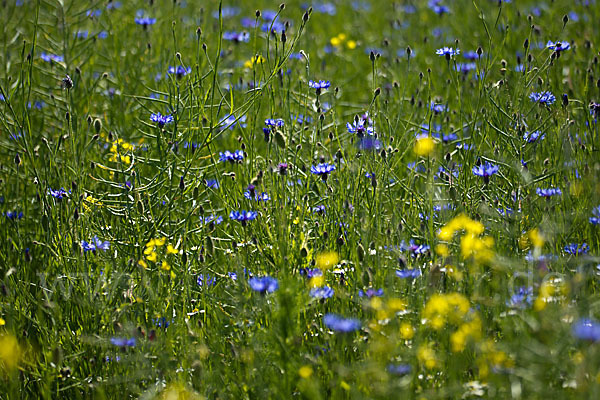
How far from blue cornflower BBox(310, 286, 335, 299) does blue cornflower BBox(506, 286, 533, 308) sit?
0.55 m

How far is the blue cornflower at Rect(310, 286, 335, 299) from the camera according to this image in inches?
83.3

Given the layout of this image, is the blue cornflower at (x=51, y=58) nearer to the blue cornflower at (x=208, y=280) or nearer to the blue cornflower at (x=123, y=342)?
the blue cornflower at (x=208, y=280)

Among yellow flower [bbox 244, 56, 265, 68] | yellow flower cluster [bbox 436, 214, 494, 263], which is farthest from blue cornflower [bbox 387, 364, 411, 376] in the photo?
yellow flower [bbox 244, 56, 265, 68]

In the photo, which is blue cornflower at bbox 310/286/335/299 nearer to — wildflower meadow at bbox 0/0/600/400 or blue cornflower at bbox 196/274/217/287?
wildflower meadow at bbox 0/0/600/400

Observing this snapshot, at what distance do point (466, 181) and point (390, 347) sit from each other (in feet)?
3.29

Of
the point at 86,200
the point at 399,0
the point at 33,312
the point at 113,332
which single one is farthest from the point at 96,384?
the point at 399,0

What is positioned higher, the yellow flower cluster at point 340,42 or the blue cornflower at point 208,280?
the yellow flower cluster at point 340,42

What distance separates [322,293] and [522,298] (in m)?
0.61

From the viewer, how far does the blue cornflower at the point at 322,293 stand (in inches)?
83.3

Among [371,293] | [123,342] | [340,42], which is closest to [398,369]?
[371,293]

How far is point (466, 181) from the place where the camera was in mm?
2645

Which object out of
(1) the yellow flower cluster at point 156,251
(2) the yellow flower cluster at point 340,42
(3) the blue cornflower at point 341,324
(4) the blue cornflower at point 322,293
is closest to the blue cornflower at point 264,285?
(4) the blue cornflower at point 322,293

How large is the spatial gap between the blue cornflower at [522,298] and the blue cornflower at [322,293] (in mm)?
550

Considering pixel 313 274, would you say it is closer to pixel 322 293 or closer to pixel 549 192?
pixel 322 293
